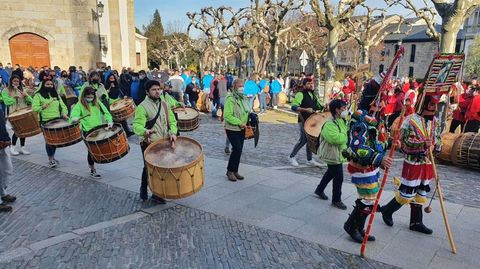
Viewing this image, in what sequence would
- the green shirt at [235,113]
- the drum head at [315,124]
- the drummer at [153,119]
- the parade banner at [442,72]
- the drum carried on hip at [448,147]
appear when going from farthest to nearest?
the drum carried on hip at [448,147] → the drum head at [315,124] → the green shirt at [235,113] → the drummer at [153,119] → the parade banner at [442,72]

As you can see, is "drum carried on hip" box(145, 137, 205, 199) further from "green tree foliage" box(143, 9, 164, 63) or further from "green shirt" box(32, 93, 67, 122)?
"green tree foliage" box(143, 9, 164, 63)

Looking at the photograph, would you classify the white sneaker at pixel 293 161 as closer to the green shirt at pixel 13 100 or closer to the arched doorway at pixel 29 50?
the green shirt at pixel 13 100

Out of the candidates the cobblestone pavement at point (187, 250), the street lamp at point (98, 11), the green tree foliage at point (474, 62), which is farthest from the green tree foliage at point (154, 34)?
the cobblestone pavement at point (187, 250)

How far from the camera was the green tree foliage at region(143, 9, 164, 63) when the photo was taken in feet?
208

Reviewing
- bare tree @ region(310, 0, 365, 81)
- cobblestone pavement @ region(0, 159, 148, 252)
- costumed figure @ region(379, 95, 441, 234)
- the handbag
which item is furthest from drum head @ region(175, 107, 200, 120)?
bare tree @ region(310, 0, 365, 81)

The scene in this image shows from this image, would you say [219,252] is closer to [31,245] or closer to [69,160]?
[31,245]

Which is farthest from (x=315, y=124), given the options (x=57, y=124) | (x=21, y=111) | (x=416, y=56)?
(x=416, y=56)

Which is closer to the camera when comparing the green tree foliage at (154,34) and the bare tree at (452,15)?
the bare tree at (452,15)

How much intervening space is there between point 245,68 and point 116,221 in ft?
76.3

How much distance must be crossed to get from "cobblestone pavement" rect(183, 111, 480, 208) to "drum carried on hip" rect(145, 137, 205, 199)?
3.26m

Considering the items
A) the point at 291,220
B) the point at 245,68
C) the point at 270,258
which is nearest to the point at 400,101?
the point at 291,220

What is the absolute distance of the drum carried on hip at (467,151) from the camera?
8625 millimetres

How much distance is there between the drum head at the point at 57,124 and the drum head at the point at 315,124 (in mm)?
4498

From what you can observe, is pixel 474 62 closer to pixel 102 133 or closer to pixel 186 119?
pixel 186 119
